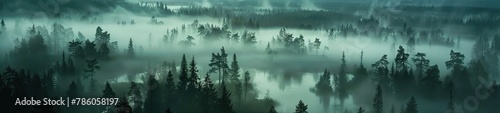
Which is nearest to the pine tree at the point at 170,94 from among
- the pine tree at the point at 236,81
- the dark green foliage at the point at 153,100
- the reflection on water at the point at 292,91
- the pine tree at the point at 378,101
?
the dark green foliage at the point at 153,100

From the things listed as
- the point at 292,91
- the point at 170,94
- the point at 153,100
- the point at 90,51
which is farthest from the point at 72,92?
the point at 292,91

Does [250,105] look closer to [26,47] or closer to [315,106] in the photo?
[315,106]

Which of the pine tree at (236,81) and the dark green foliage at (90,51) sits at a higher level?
the dark green foliage at (90,51)

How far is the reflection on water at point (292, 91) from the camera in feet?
388

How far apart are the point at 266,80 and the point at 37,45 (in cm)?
8230

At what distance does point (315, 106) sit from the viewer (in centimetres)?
11969

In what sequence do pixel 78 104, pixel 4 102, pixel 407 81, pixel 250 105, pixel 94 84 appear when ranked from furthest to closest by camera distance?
1. pixel 407 81
2. pixel 94 84
3. pixel 250 105
4. pixel 78 104
5. pixel 4 102

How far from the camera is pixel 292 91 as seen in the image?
5379 inches

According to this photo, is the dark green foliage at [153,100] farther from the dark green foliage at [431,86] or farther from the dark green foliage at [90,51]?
the dark green foliage at [431,86]

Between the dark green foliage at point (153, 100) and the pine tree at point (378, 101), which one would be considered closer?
the dark green foliage at point (153, 100)

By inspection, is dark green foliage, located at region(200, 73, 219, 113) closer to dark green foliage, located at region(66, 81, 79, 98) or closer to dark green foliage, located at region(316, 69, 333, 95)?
dark green foliage, located at region(66, 81, 79, 98)

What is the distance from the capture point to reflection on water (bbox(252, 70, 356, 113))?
118125 mm

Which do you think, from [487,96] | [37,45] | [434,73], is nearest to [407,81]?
[434,73]

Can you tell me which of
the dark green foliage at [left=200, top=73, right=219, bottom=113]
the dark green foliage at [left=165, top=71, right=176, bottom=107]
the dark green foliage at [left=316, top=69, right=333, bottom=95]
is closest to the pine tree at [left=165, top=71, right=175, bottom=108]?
the dark green foliage at [left=165, top=71, right=176, bottom=107]
